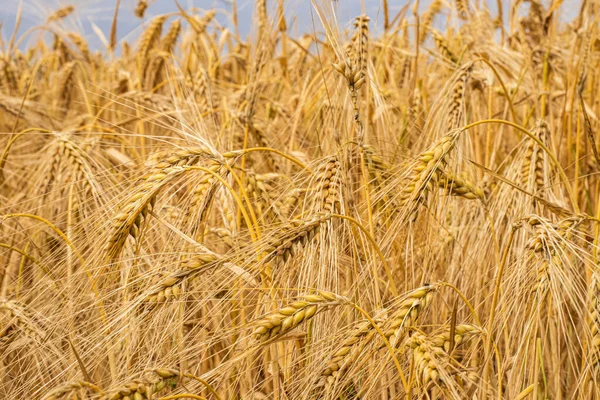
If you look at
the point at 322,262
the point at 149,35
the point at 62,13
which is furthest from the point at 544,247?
the point at 62,13

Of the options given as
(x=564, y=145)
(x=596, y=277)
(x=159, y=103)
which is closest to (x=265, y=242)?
(x=596, y=277)

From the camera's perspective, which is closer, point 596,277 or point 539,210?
point 596,277

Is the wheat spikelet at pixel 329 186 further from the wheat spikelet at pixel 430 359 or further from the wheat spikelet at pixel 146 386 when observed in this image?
the wheat spikelet at pixel 146 386

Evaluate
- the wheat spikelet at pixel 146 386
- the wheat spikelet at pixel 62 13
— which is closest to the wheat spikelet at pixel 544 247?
the wheat spikelet at pixel 146 386

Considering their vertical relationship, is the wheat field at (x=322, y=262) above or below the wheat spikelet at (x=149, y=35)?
below

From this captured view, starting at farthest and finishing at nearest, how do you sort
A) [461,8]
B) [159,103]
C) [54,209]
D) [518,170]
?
[461,8] → [159,103] → [54,209] → [518,170]

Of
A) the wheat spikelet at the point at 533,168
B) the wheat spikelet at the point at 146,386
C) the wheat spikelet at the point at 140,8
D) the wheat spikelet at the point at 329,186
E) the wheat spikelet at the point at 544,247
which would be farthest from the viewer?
the wheat spikelet at the point at 140,8

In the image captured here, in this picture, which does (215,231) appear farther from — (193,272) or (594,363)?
(594,363)

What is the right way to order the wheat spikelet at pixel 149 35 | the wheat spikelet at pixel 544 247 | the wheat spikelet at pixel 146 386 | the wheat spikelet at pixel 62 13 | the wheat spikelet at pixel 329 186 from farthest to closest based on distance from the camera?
1. the wheat spikelet at pixel 62 13
2. the wheat spikelet at pixel 149 35
3. the wheat spikelet at pixel 329 186
4. the wheat spikelet at pixel 544 247
5. the wheat spikelet at pixel 146 386

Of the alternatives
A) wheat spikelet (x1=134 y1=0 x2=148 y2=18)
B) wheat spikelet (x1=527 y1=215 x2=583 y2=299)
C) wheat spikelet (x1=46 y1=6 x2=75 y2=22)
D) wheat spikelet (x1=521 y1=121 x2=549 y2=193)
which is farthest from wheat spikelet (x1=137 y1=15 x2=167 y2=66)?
wheat spikelet (x1=527 y1=215 x2=583 y2=299)

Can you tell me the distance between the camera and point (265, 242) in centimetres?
102

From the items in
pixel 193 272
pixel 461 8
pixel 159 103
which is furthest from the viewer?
pixel 461 8

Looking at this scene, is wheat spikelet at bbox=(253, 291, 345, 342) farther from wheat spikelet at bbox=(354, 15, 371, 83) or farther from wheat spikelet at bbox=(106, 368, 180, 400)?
wheat spikelet at bbox=(354, 15, 371, 83)

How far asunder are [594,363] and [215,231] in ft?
2.58
